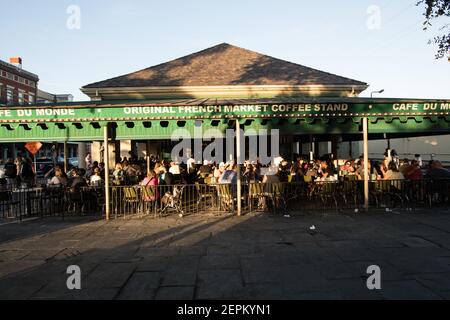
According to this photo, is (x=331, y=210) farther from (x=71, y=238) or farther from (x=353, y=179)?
(x=71, y=238)

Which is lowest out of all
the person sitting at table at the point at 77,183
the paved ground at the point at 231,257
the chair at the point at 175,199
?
the paved ground at the point at 231,257

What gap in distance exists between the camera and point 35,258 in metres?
6.51

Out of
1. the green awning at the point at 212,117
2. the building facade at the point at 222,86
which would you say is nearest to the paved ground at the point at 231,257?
the green awning at the point at 212,117

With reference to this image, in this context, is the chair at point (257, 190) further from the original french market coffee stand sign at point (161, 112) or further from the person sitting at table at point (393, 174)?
the person sitting at table at point (393, 174)

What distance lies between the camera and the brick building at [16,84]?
151ft

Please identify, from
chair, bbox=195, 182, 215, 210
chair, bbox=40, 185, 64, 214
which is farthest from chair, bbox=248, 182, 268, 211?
chair, bbox=40, 185, 64, 214

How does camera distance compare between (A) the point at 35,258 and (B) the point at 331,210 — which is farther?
(B) the point at 331,210

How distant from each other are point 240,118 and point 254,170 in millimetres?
2887

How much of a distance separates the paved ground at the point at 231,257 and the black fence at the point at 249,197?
96 centimetres

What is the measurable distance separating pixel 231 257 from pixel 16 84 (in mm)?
53826

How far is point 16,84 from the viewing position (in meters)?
49.4

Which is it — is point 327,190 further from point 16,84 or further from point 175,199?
point 16,84

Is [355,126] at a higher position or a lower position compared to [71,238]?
higher

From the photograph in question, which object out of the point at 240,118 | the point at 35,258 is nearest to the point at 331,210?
the point at 240,118
